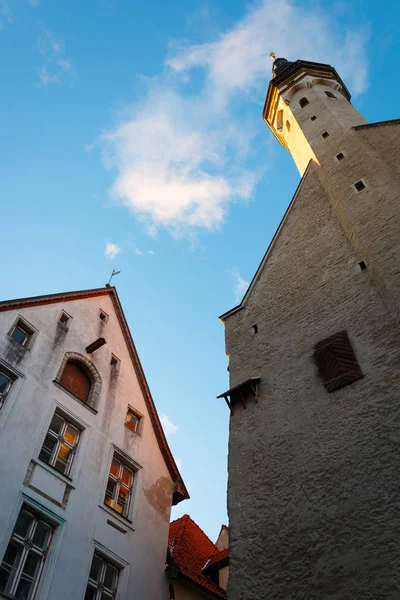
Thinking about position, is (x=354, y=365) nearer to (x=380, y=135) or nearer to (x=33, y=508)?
(x=33, y=508)

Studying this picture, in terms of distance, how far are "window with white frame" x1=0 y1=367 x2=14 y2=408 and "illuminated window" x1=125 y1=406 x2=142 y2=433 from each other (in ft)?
14.4

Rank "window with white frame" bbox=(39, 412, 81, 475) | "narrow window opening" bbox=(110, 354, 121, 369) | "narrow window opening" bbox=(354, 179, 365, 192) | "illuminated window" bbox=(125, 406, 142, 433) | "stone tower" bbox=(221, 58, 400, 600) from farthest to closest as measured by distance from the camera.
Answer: "narrow window opening" bbox=(110, 354, 121, 369)
"illuminated window" bbox=(125, 406, 142, 433)
"narrow window opening" bbox=(354, 179, 365, 192)
"window with white frame" bbox=(39, 412, 81, 475)
"stone tower" bbox=(221, 58, 400, 600)

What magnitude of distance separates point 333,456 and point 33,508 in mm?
6274

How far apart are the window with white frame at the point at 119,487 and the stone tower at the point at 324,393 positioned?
3.91 metres

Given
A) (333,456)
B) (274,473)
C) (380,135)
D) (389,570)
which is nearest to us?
(389,570)

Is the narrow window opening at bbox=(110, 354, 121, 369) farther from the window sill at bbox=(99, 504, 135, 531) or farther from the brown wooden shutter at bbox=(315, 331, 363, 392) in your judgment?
the brown wooden shutter at bbox=(315, 331, 363, 392)

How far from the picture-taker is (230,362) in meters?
13.8

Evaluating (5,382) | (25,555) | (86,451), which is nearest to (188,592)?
(86,451)

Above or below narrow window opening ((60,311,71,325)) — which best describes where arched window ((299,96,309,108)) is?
above

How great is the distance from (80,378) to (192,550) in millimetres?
6899

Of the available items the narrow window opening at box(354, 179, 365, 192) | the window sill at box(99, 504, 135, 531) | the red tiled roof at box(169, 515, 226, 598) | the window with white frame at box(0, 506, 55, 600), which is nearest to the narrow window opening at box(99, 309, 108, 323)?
the window sill at box(99, 504, 135, 531)

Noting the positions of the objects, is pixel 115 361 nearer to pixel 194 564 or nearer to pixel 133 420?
pixel 133 420

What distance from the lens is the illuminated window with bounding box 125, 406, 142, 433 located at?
51.6ft

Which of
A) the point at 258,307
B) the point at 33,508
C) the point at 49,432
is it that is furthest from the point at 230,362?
the point at 33,508
